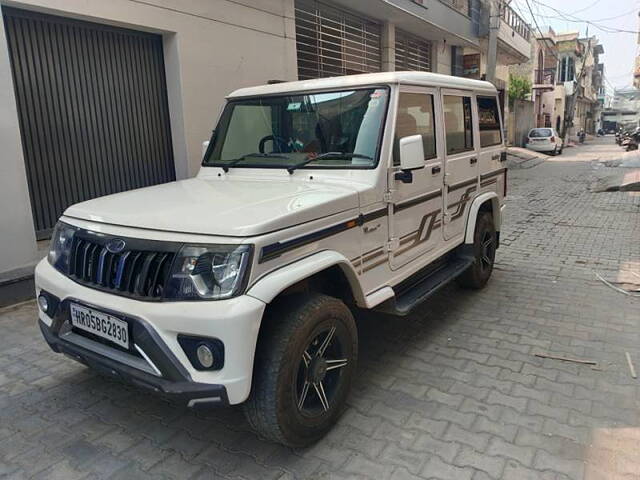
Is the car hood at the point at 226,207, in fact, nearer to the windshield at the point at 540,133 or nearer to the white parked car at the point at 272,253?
the white parked car at the point at 272,253

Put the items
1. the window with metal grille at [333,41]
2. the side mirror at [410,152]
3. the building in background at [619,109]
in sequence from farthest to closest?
the building in background at [619,109], the window with metal grille at [333,41], the side mirror at [410,152]

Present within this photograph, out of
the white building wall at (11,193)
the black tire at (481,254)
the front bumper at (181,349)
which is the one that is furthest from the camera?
the black tire at (481,254)

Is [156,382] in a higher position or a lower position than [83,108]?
lower

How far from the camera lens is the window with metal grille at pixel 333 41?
10102 millimetres

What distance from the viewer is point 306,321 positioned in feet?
8.61

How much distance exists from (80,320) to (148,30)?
524cm

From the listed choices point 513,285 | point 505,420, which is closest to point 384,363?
point 505,420

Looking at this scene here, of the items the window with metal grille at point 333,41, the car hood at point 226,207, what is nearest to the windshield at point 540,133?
the window with metal grille at point 333,41

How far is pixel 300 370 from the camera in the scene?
271 cm

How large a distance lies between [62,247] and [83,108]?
153 inches

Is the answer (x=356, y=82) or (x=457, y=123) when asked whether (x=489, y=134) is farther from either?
(x=356, y=82)

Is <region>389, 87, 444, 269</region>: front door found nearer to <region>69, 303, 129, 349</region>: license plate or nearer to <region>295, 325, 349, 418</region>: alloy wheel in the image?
<region>295, 325, 349, 418</region>: alloy wheel

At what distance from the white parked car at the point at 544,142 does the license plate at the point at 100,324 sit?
2956 centimetres

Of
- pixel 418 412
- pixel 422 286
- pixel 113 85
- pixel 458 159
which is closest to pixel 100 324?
pixel 418 412
